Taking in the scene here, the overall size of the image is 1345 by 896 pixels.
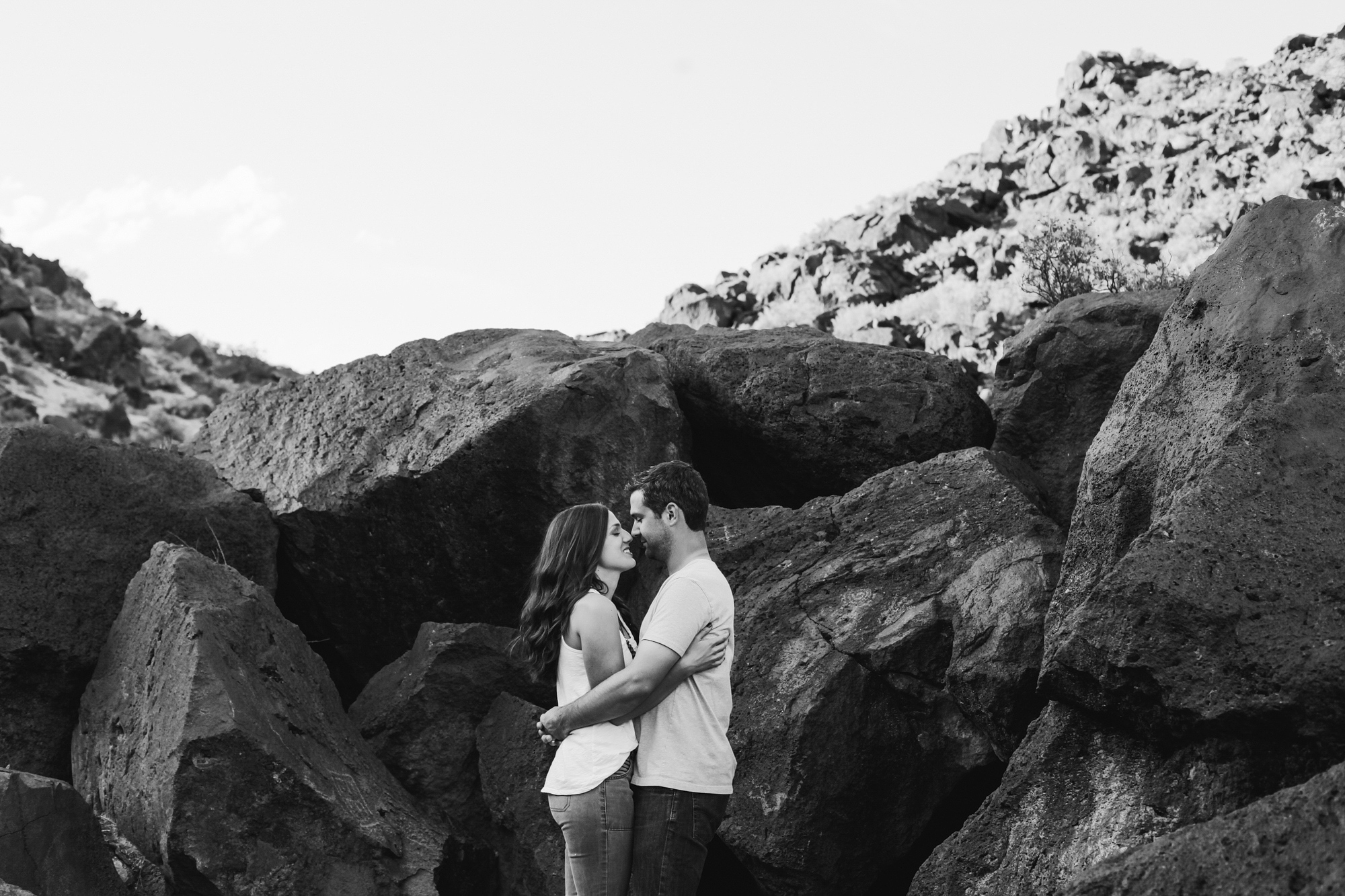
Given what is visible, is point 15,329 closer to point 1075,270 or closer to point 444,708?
point 1075,270

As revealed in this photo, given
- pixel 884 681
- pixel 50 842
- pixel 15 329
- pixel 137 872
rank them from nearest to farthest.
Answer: pixel 50 842 → pixel 137 872 → pixel 884 681 → pixel 15 329

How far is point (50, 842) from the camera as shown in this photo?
22.2ft

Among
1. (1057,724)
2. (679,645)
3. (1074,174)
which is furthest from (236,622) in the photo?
(1074,174)

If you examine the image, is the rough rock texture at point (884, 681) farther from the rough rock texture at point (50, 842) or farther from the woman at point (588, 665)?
the rough rock texture at point (50, 842)

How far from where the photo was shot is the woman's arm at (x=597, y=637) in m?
5.20

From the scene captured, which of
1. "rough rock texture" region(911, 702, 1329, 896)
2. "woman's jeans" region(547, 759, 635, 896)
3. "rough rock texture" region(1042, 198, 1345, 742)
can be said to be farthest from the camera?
"rough rock texture" region(911, 702, 1329, 896)

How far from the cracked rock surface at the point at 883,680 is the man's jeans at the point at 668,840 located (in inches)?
77.5

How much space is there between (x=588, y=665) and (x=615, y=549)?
0.54 metres

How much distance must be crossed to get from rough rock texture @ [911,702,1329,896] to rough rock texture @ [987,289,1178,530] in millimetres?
3063

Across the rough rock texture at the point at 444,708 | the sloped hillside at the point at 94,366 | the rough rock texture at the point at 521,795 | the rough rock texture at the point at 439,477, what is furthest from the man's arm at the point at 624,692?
the sloped hillside at the point at 94,366

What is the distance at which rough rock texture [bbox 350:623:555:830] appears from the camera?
798cm

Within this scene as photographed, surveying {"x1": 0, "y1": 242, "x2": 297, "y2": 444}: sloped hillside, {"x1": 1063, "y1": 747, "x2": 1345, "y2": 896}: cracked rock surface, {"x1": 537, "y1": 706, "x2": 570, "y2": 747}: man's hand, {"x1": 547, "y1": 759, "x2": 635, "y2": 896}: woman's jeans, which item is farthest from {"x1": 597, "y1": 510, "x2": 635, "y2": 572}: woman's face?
{"x1": 0, "y1": 242, "x2": 297, "y2": 444}: sloped hillside

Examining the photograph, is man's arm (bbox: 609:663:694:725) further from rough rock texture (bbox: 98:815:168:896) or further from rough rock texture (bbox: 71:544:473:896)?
rough rock texture (bbox: 98:815:168:896)

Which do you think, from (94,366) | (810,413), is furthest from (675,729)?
(94,366)
